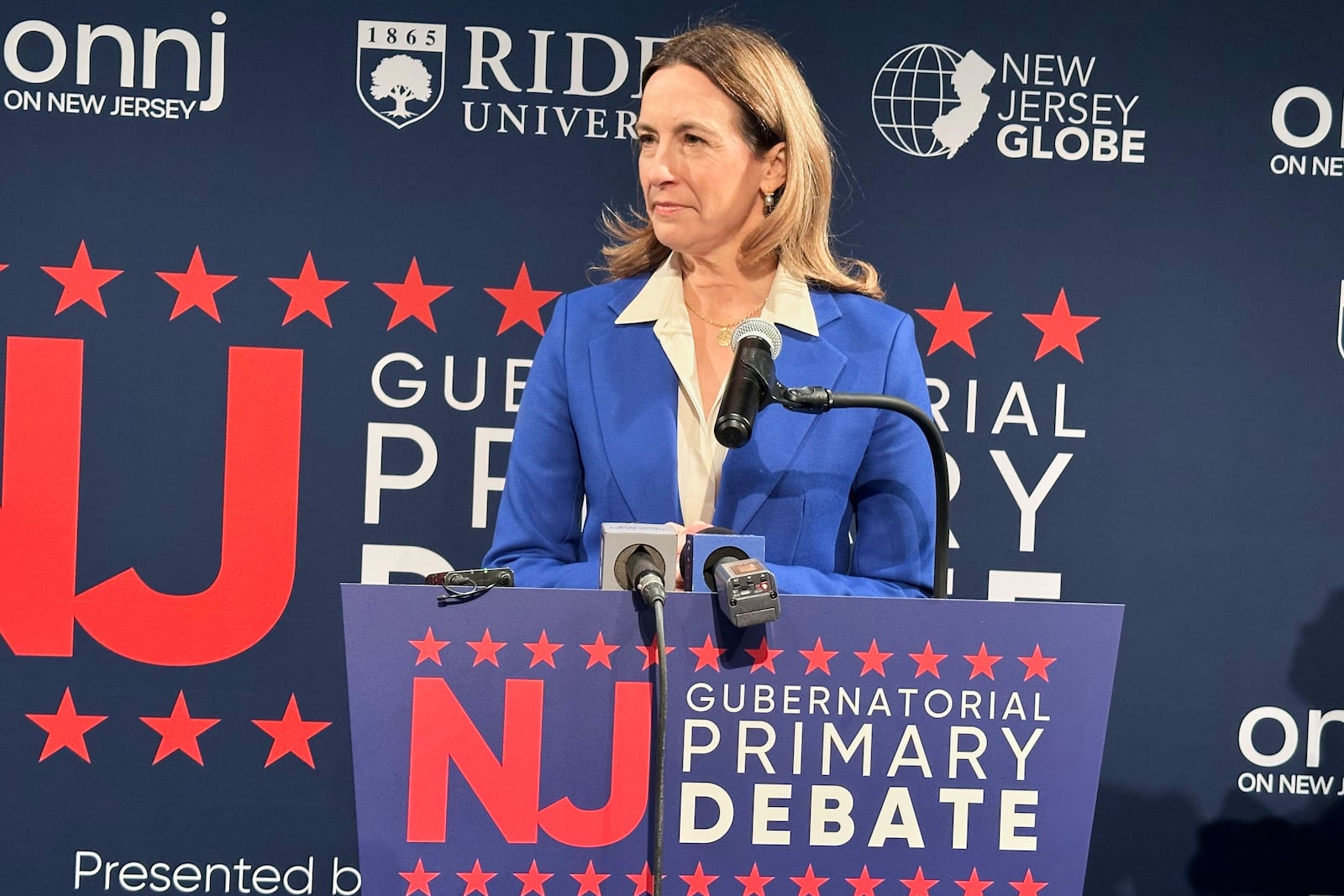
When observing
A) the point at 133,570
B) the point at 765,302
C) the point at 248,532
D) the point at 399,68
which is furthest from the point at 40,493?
the point at 765,302

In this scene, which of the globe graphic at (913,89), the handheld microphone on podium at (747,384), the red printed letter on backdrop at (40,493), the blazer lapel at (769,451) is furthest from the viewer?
the globe graphic at (913,89)

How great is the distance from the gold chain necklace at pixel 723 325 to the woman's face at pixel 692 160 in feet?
0.35

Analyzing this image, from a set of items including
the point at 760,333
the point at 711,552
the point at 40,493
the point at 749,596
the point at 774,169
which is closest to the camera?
the point at 749,596

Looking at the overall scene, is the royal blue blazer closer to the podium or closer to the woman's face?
the woman's face

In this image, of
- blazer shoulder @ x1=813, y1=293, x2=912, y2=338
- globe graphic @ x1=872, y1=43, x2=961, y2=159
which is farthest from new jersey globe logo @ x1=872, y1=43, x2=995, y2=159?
blazer shoulder @ x1=813, y1=293, x2=912, y2=338

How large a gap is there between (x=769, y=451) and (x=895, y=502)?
195mm

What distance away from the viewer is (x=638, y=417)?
1930 mm

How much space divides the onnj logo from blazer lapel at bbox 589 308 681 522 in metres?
1.18

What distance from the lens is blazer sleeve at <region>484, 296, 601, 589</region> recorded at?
1.95m

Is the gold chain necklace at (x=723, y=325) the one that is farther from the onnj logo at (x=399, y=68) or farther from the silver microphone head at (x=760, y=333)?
the onnj logo at (x=399, y=68)

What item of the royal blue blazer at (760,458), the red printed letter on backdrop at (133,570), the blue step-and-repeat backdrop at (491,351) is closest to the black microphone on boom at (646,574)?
the royal blue blazer at (760,458)

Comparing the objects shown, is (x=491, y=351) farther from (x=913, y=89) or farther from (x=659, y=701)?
(x=659, y=701)

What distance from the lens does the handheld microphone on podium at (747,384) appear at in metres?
1.38

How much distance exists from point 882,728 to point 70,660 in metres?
2.17
